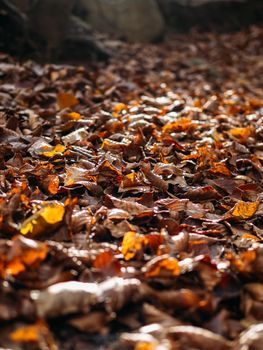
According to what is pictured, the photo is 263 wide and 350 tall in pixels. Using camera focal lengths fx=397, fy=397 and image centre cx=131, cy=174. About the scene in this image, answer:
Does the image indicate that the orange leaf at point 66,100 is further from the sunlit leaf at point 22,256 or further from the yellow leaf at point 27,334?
the yellow leaf at point 27,334

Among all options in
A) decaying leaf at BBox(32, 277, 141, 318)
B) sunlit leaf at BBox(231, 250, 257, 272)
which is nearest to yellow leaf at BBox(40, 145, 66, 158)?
decaying leaf at BBox(32, 277, 141, 318)

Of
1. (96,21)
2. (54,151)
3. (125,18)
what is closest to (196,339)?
(54,151)

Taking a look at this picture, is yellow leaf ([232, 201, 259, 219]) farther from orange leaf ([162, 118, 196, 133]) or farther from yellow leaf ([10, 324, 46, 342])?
yellow leaf ([10, 324, 46, 342])

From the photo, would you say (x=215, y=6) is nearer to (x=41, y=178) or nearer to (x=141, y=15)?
(x=141, y=15)

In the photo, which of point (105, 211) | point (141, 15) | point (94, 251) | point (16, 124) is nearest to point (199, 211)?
point (105, 211)

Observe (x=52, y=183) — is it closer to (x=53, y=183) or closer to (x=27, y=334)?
(x=53, y=183)

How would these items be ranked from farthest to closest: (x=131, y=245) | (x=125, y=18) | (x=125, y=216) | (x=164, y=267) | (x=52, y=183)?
(x=125, y=18), (x=52, y=183), (x=125, y=216), (x=131, y=245), (x=164, y=267)

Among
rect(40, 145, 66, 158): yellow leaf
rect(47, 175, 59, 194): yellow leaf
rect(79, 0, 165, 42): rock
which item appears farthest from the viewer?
rect(79, 0, 165, 42): rock
